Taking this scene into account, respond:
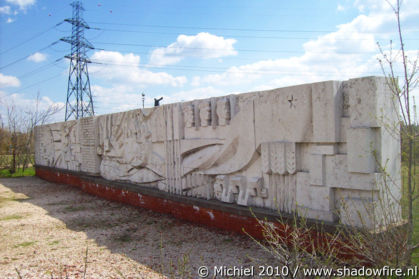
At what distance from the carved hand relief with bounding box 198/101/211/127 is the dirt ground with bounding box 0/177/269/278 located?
1.89 m

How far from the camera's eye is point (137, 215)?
23.5ft

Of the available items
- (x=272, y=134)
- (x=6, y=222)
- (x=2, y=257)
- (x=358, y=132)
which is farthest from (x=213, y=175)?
(x=6, y=222)

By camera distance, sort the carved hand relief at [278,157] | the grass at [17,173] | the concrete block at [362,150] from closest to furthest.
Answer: the concrete block at [362,150] → the carved hand relief at [278,157] → the grass at [17,173]

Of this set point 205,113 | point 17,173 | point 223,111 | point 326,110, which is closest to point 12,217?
point 205,113

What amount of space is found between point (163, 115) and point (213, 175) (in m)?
1.90

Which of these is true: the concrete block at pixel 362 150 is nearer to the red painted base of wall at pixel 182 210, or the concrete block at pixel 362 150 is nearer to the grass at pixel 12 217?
the red painted base of wall at pixel 182 210

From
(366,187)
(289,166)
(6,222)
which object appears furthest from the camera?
(6,222)

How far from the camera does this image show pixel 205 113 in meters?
5.95

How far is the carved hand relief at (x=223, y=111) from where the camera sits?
18.3 ft

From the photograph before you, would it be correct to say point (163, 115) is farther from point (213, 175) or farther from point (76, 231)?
point (76, 231)

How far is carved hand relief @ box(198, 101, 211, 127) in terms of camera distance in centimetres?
593

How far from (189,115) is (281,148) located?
7.38 feet

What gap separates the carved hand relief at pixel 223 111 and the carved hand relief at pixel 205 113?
27 cm

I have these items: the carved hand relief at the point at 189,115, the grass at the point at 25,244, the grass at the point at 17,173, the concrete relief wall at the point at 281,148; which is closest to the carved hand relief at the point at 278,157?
the concrete relief wall at the point at 281,148
